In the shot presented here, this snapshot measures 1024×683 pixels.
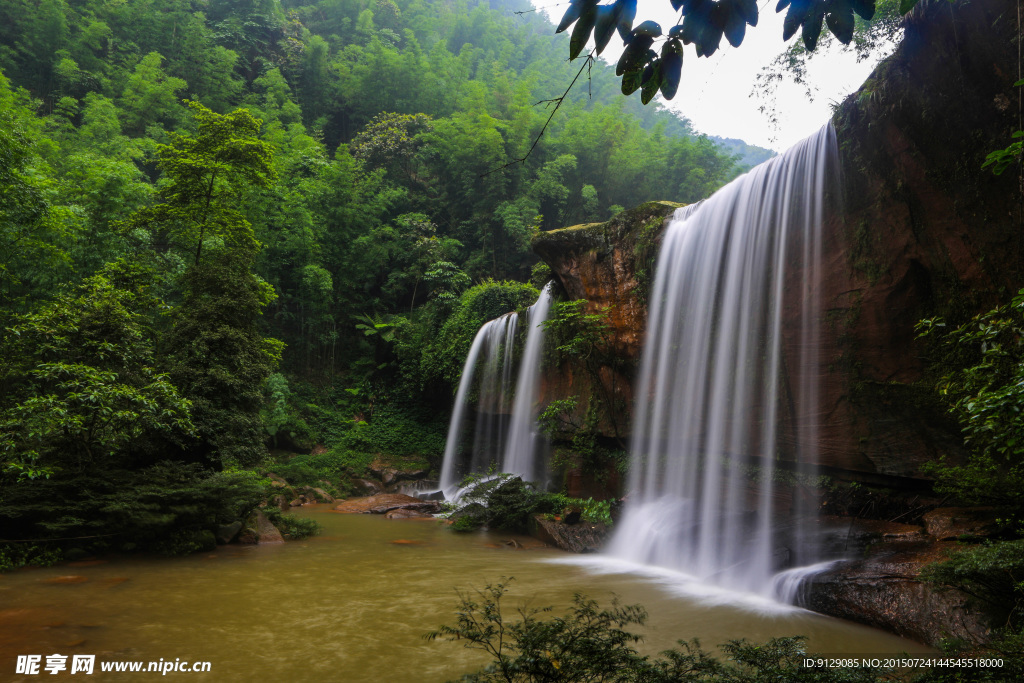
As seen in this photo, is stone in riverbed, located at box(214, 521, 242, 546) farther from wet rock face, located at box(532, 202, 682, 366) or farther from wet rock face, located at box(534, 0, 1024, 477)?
wet rock face, located at box(534, 0, 1024, 477)

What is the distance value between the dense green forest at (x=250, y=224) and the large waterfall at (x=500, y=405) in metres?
1.76

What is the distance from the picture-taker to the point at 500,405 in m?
16.3

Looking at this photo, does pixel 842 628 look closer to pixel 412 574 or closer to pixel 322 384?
pixel 412 574

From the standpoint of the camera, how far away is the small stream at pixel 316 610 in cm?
445

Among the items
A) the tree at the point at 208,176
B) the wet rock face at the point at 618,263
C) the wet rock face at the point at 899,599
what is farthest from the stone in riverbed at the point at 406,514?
the wet rock face at the point at 899,599

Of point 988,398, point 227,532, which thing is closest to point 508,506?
point 227,532

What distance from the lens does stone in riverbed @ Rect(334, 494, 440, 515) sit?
14.1 metres

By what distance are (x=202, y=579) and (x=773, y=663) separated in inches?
267

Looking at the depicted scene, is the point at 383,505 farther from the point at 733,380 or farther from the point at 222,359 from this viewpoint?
the point at 733,380

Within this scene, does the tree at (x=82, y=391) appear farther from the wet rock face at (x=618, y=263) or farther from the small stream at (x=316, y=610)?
the wet rock face at (x=618, y=263)

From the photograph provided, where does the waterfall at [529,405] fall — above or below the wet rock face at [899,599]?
above

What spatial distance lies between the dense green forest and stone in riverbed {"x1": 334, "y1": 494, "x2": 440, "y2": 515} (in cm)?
362

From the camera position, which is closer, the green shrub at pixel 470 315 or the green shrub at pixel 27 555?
the green shrub at pixel 27 555

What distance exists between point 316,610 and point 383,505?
8.86 meters
